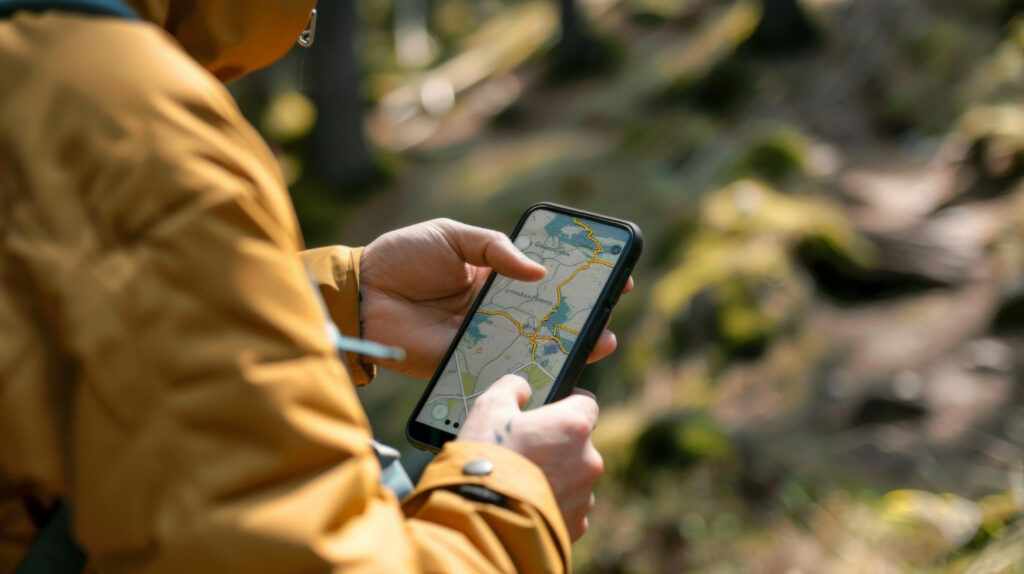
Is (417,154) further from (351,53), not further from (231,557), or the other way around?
(231,557)

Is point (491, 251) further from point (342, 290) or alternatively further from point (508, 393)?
point (508, 393)

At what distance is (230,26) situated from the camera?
159 centimetres

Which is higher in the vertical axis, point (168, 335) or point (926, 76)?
point (168, 335)

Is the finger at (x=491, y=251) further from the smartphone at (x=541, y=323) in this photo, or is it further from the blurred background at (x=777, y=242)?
the blurred background at (x=777, y=242)

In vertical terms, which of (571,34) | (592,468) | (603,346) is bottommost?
(571,34)

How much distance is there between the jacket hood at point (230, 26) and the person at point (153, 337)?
315mm

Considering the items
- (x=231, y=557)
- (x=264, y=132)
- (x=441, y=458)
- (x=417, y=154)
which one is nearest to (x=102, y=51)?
(x=231, y=557)

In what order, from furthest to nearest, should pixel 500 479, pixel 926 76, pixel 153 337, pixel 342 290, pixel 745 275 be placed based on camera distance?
pixel 926 76 → pixel 745 275 → pixel 342 290 → pixel 500 479 → pixel 153 337

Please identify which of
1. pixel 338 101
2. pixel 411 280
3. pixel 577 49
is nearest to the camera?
pixel 411 280

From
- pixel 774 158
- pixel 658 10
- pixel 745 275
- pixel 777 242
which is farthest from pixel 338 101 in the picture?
pixel 745 275

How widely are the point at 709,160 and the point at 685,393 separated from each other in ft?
12.8

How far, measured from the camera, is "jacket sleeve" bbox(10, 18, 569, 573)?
1129mm

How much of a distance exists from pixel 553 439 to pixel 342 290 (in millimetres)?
1037

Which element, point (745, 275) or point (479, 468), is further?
point (745, 275)
